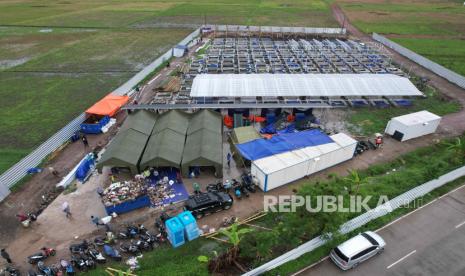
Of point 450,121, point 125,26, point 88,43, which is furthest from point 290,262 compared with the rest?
point 125,26

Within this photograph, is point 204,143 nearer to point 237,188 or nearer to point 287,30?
point 237,188

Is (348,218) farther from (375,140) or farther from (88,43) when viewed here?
(88,43)

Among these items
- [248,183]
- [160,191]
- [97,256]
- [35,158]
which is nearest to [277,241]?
[248,183]

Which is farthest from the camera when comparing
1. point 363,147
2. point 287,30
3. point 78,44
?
point 287,30

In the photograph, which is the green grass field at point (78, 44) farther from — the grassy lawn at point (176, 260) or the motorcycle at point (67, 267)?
the grassy lawn at point (176, 260)

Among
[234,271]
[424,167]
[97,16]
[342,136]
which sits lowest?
[234,271]
